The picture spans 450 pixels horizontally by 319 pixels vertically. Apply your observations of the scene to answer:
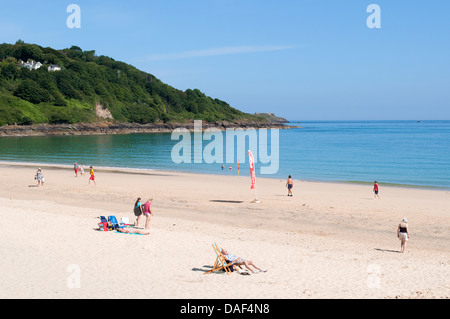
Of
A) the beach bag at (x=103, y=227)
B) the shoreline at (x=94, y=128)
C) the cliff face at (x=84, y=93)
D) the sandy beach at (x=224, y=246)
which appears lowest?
the sandy beach at (x=224, y=246)

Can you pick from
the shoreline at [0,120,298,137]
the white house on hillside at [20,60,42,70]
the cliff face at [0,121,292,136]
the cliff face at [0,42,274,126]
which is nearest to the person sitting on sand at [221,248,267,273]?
the shoreline at [0,120,298,137]

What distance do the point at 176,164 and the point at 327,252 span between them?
3633 centimetres

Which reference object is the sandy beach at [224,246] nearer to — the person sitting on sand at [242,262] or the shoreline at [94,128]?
the person sitting on sand at [242,262]

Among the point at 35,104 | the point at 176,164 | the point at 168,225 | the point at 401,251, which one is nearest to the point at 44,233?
the point at 168,225

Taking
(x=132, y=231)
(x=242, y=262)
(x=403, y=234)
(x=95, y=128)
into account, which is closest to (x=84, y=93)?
(x=95, y=128)

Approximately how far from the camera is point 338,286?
10438mm

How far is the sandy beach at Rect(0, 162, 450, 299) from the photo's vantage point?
10.3 meters

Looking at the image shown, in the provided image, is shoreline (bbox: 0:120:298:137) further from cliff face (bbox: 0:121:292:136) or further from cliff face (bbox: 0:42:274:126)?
cliff face (bbox: 0:42:274:126)

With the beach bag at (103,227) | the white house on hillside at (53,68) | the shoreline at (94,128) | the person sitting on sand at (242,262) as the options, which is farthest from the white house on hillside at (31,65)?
the person sitting on sand at (242,262)

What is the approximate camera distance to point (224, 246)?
46.5 ft

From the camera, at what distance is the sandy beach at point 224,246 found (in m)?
10.3

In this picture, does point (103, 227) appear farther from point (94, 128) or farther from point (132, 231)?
point (94, 128)

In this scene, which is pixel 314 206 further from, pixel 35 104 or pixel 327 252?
pixel 35 104

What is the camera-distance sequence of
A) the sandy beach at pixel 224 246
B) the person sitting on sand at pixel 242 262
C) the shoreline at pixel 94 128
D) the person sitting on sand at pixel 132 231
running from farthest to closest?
the shoreline at pixel 94 128, the person sitting on sand at pixel 132 231, the person sitting on sand at pixel 242 262, the sandy beach at pixel 224 246
